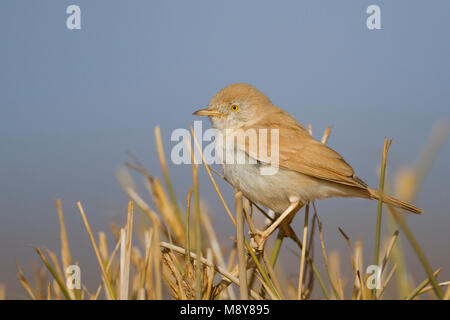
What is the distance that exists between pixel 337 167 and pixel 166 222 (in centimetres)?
122

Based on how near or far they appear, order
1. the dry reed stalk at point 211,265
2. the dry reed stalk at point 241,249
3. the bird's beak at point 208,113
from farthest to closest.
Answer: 1. the bird's beak at point 208,113
2. the dry reed stalk at point 211,265
3. the dry reed stalk at point 241,249

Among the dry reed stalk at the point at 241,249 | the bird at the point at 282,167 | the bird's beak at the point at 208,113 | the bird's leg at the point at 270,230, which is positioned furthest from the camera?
the bird's beak at the point at 208,113

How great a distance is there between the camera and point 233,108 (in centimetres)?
311

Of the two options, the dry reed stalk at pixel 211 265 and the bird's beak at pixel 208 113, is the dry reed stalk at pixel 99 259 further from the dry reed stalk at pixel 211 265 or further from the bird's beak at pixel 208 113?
the bird's beak at pixel 208 113

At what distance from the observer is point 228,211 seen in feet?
7.20

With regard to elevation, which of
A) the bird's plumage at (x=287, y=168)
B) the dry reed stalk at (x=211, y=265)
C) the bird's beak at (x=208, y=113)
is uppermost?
the bird's beak at (x=208, y=113)

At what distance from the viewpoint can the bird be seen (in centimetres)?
272

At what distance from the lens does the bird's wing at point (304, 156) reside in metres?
2.76

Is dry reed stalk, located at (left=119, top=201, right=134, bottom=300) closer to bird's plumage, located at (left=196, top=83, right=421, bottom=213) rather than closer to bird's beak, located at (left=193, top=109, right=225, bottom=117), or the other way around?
bird's plumage, located at (left=196, top=83, right=421, bottom=213)

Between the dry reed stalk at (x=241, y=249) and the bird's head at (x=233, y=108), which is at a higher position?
the bird's head at (x=233, y=108)

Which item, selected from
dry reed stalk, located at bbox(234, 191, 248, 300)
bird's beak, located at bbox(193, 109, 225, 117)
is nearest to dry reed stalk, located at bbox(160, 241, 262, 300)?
dry reed stalk, located at bbox(234, 191, 248, 300)

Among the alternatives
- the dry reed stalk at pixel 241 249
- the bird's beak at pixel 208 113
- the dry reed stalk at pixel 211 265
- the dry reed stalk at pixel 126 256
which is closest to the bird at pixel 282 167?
the bird's beak at pixel 208 113
